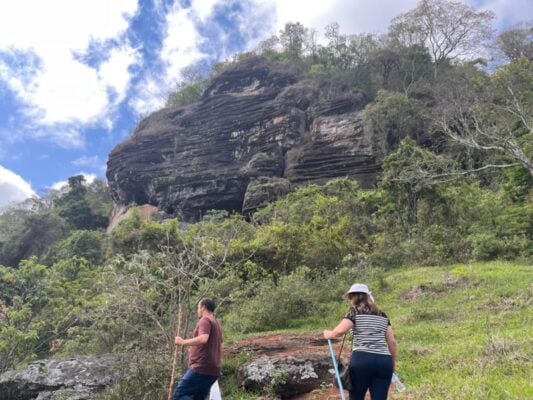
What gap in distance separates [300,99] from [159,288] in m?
34.9

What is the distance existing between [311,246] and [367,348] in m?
13.7

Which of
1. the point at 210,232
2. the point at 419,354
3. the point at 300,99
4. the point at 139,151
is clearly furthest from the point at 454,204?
the point at 139,151

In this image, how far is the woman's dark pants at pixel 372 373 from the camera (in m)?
3.97

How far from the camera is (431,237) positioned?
17.4 metres

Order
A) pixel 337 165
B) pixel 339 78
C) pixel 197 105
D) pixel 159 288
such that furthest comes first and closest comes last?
pixel 197 105 → pixel 339 78 → pixel 337 165 → pixel 159 288

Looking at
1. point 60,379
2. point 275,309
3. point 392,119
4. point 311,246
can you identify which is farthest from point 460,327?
point 392,119

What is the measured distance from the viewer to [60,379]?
818 centimetres

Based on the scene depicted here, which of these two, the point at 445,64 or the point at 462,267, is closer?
the point at 462,267

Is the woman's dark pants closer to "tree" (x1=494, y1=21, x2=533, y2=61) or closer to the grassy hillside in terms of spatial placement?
the grassy hillside

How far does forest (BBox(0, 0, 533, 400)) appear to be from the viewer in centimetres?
863

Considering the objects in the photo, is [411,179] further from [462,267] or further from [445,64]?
[445,64]

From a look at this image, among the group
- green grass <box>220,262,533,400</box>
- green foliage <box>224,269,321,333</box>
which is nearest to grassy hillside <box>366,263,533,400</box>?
green grass <box>220,262,533,400</box>

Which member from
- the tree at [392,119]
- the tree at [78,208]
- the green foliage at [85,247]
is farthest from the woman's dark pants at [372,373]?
the tree at [78,208]

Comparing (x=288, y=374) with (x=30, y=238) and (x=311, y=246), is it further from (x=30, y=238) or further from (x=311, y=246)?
(x=30, y=238)
